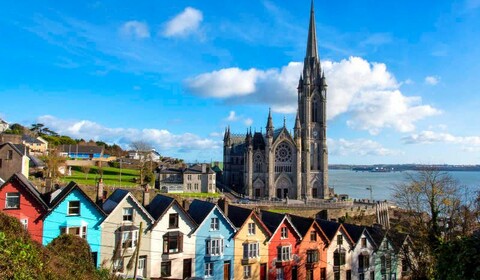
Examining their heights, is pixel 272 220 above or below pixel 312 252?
above

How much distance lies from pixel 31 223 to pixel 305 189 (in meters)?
74.4

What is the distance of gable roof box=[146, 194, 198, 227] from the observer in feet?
91.9

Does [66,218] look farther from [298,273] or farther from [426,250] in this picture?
[426,250]

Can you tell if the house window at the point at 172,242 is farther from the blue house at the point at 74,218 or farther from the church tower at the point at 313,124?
the church tower at the point at 313,124

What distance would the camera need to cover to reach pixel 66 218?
2525 cm

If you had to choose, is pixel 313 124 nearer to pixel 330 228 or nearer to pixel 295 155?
pixel 295 155

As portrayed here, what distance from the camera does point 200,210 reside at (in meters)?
31.5

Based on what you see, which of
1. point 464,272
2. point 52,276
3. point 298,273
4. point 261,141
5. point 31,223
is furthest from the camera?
point 261,141

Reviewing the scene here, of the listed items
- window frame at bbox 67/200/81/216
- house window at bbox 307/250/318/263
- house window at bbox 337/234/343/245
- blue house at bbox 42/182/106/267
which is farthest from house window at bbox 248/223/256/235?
window frame at bbox 67/200/81/216

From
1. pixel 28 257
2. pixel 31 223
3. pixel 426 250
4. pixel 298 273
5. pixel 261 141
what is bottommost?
pixel 298 273

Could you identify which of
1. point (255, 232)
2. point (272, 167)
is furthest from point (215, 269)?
point (272, 167)

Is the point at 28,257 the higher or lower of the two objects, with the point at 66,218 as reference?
higher

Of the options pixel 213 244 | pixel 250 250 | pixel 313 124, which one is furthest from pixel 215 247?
pixel 313 124

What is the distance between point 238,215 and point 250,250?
12.0 ft
